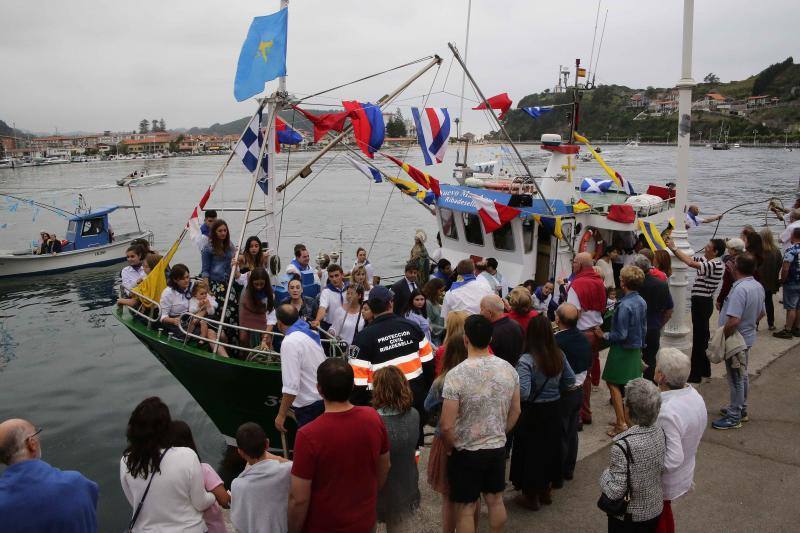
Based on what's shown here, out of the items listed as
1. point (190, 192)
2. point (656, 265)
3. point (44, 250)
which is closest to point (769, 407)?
point (656, 265)

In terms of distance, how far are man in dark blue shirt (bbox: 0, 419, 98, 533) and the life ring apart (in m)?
10.1

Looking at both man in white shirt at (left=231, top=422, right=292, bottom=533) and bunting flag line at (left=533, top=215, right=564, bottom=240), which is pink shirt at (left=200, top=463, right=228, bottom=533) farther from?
bunting flag line at (left=533, top=215, right=564, bottom=240)

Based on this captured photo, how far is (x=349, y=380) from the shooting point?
328cm

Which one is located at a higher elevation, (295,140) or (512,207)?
(295,140)

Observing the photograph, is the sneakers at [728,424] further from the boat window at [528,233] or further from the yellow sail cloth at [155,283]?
the yellow sail cloth at [155,283]

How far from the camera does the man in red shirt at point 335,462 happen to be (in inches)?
127

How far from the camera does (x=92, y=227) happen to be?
2975 cm

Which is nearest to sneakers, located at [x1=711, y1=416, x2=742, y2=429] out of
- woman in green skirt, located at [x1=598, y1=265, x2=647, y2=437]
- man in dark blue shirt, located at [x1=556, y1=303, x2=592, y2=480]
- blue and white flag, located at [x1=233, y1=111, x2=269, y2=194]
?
woman in green skirt, located at [x1=598, y1=265, x2=647, y2=437]

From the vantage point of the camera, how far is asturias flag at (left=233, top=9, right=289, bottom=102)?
26.3 feet

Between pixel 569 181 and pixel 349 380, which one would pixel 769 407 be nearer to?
pixel 349 380

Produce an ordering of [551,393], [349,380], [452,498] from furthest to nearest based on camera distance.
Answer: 1. [551,393]
2. [452,498]
3. [349,380]

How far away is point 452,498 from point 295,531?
4.14 feet

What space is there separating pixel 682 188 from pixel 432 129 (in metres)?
3.88

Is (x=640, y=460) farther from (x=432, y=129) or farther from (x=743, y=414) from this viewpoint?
(x=432, y=129)
